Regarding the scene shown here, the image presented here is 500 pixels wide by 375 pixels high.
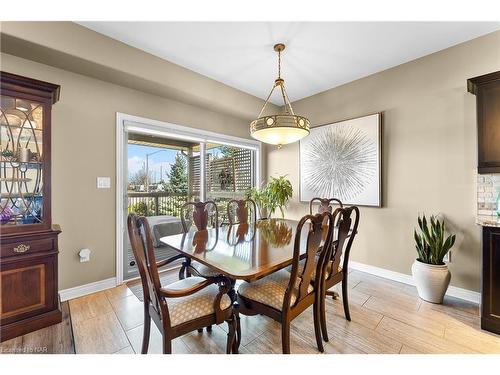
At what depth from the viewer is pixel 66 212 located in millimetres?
2371

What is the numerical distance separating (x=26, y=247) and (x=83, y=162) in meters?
1.02

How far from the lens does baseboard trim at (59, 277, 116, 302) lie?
233 centimetres

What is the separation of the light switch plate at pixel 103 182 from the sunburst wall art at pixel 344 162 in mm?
2861

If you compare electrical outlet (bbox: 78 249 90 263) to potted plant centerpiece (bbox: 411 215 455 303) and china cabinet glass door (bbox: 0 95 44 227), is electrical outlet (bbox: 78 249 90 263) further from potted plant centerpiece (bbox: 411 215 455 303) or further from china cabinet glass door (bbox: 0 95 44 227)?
potted plant centerpiece (bbox: 411 215 455 303)

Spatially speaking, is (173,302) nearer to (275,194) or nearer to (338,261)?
(338,261)

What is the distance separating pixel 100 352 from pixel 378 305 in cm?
246

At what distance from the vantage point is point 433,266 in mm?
2254

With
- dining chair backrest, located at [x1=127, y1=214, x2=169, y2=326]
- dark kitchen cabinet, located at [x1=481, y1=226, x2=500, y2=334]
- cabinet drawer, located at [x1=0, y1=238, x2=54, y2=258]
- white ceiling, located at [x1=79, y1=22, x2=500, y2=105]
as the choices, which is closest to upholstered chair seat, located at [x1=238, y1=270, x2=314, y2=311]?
dining chair backrest, located at [x1=127, y1=214, x2=169, y2=326]

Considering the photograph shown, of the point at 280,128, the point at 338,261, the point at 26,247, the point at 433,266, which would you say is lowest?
the point at 433,266

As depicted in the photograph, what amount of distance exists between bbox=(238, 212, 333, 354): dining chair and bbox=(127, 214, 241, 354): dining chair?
0.16 m

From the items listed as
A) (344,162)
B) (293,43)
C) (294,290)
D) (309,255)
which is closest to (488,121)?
(344,162)
